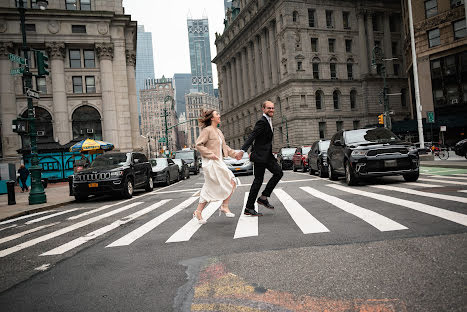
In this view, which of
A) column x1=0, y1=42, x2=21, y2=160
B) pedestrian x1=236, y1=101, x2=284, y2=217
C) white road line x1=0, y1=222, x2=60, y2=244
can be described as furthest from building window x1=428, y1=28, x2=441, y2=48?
column x1=0, y1=42, x2=21, y2=160

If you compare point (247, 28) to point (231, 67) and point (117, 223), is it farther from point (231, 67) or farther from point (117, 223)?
point (117, 223)

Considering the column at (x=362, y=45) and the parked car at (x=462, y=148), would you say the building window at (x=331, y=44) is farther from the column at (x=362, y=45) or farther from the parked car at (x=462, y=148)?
the parked car at (x=462, y=148)

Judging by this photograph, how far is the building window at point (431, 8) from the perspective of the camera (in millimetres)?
37728

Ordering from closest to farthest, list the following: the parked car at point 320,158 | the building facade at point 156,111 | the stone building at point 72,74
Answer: the parked car at point 320,158 < the stone building at point 72,74 < the building facade at point 156,111

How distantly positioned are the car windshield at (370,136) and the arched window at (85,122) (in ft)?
114

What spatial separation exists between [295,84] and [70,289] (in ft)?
184

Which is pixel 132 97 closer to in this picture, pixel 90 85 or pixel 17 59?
pixel 90 85

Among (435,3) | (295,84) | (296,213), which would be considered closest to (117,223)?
(296,213)

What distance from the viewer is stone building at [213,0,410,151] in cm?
5741

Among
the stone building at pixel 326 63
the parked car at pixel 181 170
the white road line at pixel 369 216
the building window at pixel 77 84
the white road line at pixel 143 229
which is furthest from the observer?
the stone building at pixel 326 63

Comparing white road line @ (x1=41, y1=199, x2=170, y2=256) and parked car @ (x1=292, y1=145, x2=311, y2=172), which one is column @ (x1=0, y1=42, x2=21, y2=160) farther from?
white road line @ (x1=41, y1=199, x2=170, y2=256)

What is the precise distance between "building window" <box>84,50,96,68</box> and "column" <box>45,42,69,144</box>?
7.57 feet

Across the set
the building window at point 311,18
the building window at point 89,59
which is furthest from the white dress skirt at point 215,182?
the building window at point 311,18

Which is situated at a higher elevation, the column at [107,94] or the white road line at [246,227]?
the column at [107,94]
